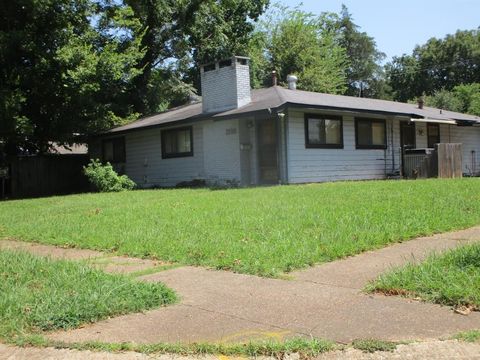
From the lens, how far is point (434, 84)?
2623 inches

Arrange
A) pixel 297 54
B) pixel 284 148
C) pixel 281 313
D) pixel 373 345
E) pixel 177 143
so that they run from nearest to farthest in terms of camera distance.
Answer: pixel 373 345 → pixel 281 313 → pixel 284 148 → pixel 177 143 → pixel 297 54

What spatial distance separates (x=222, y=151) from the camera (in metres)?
19.8

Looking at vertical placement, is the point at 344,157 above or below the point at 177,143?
below

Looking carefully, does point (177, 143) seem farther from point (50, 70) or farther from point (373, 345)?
point (373, 345)

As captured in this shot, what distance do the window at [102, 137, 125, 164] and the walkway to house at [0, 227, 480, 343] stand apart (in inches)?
772

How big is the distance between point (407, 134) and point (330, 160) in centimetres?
558

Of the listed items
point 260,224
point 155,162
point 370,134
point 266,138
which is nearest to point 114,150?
point 155,162

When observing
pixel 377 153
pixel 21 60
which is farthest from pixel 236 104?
pixel 21 60

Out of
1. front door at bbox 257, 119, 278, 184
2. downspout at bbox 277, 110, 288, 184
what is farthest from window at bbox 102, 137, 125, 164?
downspout at bbox 277, 110, 288, 184

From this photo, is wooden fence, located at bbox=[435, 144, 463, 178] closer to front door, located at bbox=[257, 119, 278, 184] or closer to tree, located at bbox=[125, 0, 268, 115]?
front door, located at bbox=[257, 119, 278, 184]

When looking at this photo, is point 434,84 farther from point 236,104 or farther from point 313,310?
point 313,310

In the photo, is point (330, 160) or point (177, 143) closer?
point (330, 160)

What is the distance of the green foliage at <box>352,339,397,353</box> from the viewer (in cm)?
371

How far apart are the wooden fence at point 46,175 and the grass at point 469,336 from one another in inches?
835
